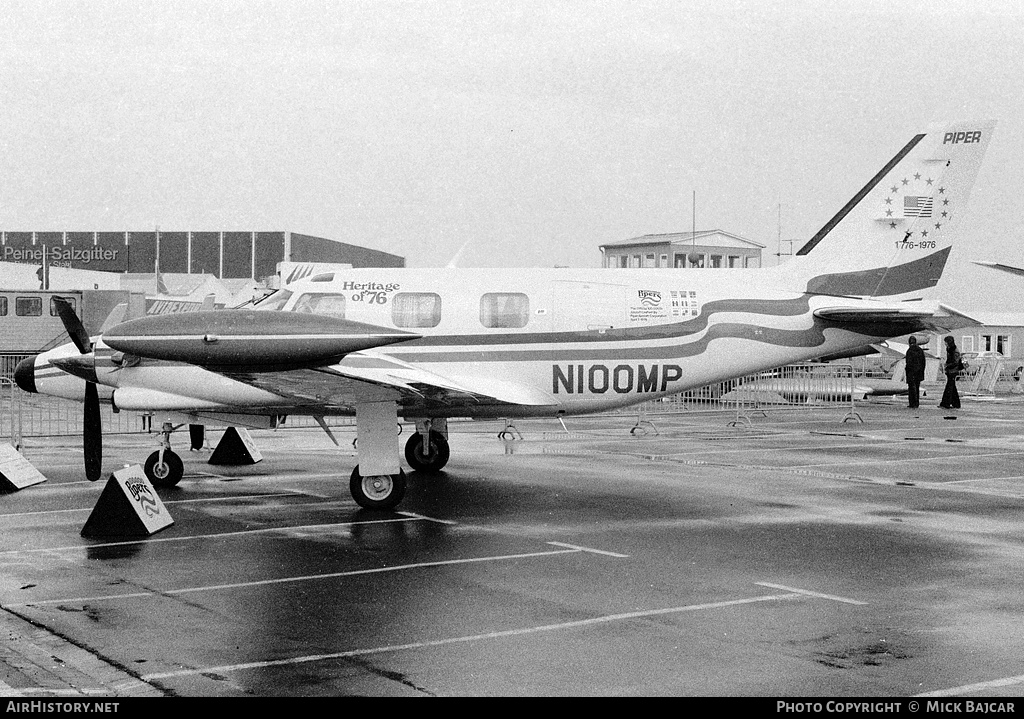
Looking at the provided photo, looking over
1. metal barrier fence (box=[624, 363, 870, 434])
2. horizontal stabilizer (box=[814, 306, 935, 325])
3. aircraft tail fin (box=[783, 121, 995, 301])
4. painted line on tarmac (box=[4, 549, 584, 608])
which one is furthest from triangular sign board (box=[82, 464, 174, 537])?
metal barrier fence (box=[624, 363, 870, 434])

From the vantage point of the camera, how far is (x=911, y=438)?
22.8 metres

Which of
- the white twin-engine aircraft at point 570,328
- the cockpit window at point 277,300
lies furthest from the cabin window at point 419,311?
the cockpit window at point 277,300

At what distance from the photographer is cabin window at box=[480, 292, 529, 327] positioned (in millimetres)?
14922

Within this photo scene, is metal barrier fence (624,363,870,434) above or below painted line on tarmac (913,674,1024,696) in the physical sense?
above

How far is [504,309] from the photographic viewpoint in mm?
14945

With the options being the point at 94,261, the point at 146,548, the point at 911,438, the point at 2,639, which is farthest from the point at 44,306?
the point at 94,261

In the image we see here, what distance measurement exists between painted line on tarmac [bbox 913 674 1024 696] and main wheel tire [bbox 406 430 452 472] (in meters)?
11.1

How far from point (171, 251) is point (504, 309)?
83153mm

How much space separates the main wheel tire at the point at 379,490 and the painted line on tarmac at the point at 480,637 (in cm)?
527

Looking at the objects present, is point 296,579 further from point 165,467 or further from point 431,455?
point 431,455

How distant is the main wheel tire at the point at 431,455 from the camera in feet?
54.3

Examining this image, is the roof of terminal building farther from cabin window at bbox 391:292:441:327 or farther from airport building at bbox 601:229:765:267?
cabin window at bbox 391:292:441:327

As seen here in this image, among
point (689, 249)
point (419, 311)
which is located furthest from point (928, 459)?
point (689, 249)

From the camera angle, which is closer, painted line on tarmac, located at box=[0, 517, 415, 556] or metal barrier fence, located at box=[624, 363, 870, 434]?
painted line on tarmac, located at box=[0, 517, 415, 556]
